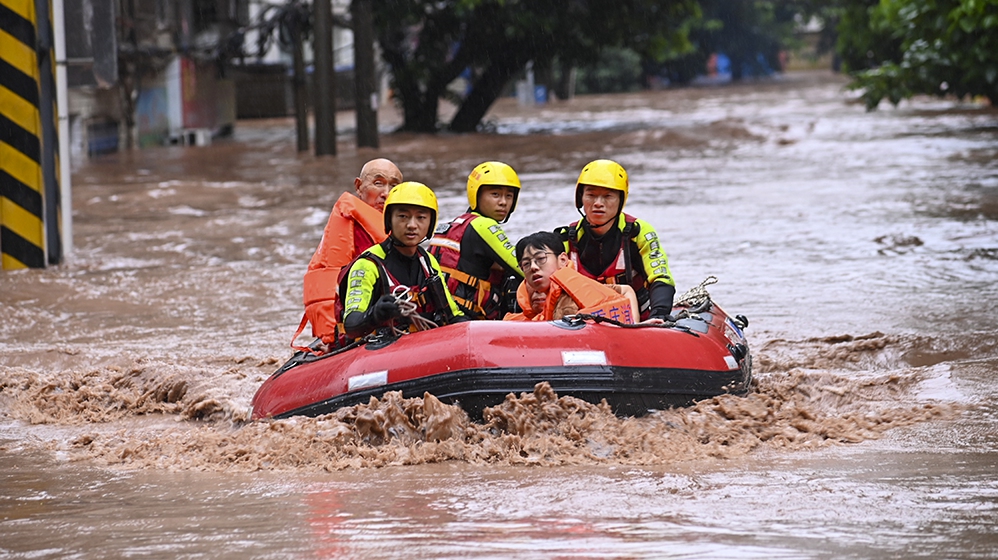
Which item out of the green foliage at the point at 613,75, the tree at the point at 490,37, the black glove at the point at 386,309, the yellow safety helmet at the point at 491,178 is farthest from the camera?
the green foliage at the point at 613,75

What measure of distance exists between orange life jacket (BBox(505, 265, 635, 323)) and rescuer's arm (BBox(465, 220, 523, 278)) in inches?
14.4

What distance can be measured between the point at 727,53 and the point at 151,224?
5386cm

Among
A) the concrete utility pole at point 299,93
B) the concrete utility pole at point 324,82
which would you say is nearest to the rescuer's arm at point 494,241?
the concrete utility pole at point 324,82

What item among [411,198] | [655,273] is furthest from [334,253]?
[655,273]

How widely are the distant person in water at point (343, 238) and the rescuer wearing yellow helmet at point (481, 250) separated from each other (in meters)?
0.45

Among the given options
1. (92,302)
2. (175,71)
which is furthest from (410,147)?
(92,302)

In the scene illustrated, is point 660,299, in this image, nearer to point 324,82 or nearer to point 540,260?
point 540,260

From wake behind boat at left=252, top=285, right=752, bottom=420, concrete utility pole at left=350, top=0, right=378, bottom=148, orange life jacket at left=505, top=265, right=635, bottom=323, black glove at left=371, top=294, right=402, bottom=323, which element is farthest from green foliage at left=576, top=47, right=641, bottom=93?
black glove at left=371, top=294, right=402, bottom=323

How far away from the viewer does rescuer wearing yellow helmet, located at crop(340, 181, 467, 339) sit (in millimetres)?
5874

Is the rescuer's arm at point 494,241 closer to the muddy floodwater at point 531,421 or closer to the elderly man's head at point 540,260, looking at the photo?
the elderly man's head at point 540,260

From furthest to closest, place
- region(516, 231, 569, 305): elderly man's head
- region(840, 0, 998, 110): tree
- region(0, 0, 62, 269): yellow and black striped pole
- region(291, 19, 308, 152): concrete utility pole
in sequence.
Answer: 1. region(291, 19, 308, 152): concrete utility pole
2. region(840, 0, 998, 110): tree
3. region(0, 0, 62, 269): yellow and black striped pole
4. region(516, 231, 569, 305): elderly man's head

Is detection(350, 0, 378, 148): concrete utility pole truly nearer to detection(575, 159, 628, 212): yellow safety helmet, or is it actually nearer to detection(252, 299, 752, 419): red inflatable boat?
detection(575, 159, 628, 212): yellow safety helmet

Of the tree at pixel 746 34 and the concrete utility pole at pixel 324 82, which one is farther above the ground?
the tree at pixel 746 34

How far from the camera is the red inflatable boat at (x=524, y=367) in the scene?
5.52 metres
